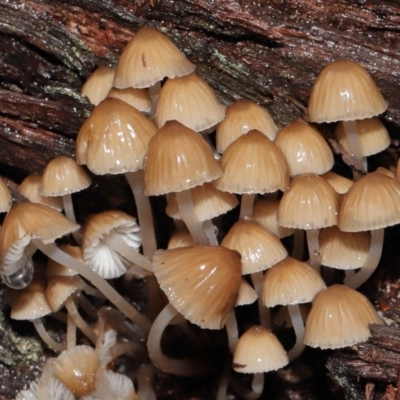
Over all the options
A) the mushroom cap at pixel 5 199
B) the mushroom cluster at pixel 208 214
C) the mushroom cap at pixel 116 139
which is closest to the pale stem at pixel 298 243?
the mushroom cluster at pixel 208 214

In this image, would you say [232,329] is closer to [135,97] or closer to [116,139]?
[116,139]

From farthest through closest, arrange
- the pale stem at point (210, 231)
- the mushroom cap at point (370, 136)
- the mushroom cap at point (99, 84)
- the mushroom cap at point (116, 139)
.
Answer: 1. the mushroom cap at point (99, 84)
2. the mushroom cap at point (370, 136)
3. the pale stem at point (210, 231)
4. the mushroom cap at point (116, 139)

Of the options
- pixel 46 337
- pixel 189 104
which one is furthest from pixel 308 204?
pixel 46 337

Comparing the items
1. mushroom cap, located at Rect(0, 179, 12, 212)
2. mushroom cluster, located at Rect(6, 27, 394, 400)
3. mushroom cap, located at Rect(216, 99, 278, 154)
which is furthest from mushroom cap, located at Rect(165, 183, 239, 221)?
mushroom cap, located at Rect(0, 179, 12, 212)

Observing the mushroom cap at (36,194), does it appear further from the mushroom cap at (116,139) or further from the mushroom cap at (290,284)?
the mushroom cap at (290,284)

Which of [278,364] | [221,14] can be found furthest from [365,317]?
[221,14]
